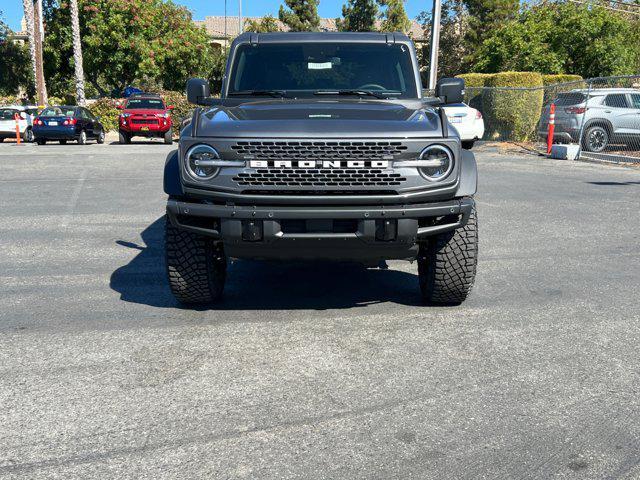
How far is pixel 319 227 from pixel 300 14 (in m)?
54.4

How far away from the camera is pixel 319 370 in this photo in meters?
4.15

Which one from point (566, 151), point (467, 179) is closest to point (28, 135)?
point (566, 151)

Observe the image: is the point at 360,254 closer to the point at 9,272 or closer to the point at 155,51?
the point at 9,272

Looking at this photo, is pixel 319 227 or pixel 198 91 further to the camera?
pixel 198 91

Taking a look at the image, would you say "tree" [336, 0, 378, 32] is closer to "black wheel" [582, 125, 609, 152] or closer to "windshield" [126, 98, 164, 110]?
"windshield" [126, 98, 164, 110]

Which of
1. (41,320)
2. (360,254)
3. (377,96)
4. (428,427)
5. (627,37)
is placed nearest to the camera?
(428,427)

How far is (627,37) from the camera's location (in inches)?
1310

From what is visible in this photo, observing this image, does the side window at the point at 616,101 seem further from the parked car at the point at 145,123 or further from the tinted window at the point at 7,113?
the tinted window at the point at 7,113

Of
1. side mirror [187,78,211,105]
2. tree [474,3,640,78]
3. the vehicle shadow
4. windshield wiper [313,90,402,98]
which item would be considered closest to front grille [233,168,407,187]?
the vehicle shadow

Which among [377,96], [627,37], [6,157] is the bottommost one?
[6,157]

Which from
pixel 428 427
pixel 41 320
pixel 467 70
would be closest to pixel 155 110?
pixel 41 320

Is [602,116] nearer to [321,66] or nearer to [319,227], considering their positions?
[321,66]

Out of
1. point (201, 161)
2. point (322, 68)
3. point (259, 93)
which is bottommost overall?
point (201, 161)

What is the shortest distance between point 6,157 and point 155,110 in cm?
808
